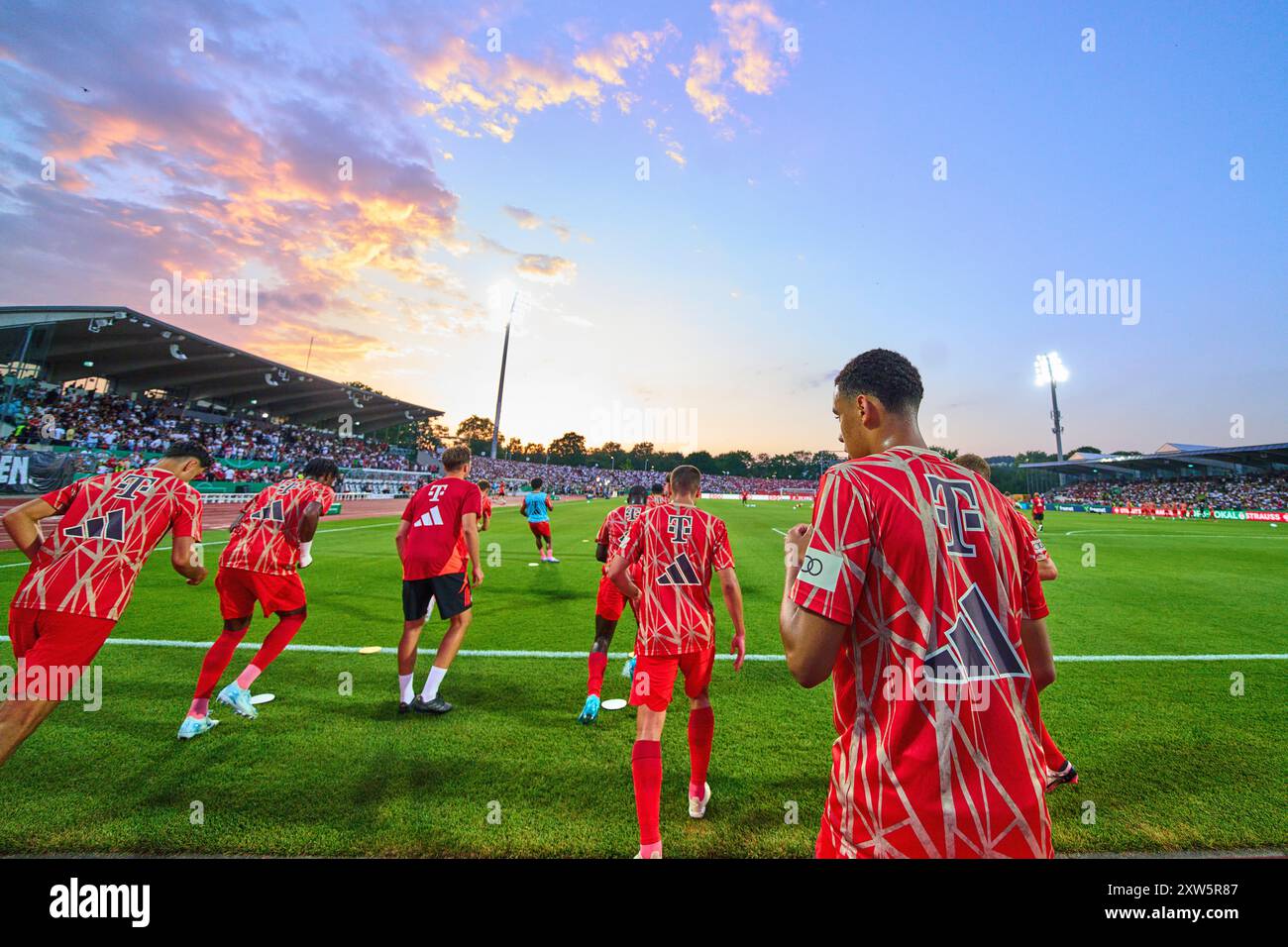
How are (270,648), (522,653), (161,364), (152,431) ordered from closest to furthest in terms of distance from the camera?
1. (270,648)
2. (522,653)
3. (152,431)
4. (161,364)

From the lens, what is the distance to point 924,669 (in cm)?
134

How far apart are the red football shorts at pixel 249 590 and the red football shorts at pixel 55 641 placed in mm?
1356

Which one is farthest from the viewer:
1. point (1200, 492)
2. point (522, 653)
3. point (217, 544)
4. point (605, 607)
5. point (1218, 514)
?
point (1200, 492)

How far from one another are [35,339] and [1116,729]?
42587 mm

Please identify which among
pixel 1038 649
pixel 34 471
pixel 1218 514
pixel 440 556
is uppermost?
pixel 34 471

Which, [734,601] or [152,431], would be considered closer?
[734,601]

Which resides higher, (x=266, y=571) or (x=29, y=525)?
(x=29, y=525)

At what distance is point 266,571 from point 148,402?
147ft

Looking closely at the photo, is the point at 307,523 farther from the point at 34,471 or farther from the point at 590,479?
the point at 590,479

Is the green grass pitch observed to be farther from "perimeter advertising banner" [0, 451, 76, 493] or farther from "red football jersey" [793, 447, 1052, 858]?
"perimeter advertising banner" [0, 451, 76, 493]

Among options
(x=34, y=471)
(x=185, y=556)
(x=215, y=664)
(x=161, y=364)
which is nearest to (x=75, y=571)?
(x=185, y=556)
